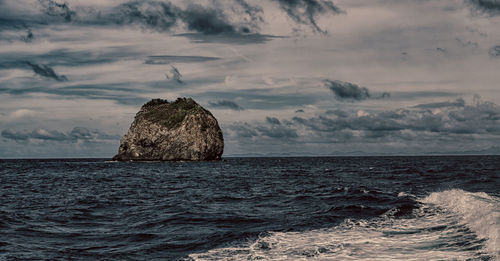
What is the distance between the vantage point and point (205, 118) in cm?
13912

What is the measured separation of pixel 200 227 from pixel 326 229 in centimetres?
533

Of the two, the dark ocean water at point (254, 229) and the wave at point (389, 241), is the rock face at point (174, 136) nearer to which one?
the dark ocean water at point (254, 229)

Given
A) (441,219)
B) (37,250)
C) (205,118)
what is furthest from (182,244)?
(205,118)

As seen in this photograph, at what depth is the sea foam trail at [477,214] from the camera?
1302cm

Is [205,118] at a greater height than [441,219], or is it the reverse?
[205,118]

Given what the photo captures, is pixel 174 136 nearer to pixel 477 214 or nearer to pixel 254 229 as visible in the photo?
pixel 254 229

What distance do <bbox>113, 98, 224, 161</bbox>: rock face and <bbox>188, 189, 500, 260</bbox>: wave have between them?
116 m

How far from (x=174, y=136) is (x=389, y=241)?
124 meters

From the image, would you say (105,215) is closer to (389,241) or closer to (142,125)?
(389,241)

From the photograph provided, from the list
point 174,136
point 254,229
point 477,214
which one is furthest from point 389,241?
point 174,136

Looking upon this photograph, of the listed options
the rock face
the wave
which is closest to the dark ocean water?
the wave

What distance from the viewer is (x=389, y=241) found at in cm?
1462

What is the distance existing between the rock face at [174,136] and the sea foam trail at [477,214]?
11024 centimetres

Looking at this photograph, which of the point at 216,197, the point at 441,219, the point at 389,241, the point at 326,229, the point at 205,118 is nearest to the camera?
the point at 389,241
